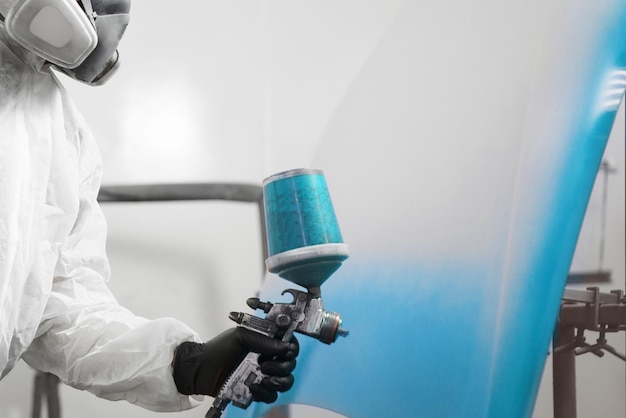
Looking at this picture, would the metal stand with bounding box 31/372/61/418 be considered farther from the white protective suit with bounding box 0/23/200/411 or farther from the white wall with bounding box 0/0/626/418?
the white protective suit with bounding box 0/23/200/411

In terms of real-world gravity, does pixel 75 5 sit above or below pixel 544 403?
above

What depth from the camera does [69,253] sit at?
3.05ft

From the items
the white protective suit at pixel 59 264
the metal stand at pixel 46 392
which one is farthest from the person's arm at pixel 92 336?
the metal stand at pixel 46 392

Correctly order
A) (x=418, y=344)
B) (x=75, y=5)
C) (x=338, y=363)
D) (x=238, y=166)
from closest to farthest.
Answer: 1. (x=75, y=5)
2. (x=418, y=344)
3. (x=338, y=363)
4. (x=238, y=166)

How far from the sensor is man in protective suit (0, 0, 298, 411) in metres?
0.76

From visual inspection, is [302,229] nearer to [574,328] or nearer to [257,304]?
[257,304]

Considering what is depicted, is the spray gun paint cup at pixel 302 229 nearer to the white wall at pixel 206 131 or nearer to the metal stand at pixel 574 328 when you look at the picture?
the metal stand at pixel 574 328

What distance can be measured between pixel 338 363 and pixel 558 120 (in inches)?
19.5

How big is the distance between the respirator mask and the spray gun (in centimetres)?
29

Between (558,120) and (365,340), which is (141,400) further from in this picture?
(558,120)

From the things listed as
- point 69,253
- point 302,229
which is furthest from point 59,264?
point 302,229

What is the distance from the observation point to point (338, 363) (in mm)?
959

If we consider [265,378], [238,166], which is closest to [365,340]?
[265,378]

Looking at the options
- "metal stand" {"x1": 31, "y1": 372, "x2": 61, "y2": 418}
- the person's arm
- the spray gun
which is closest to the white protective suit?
the person's arm
